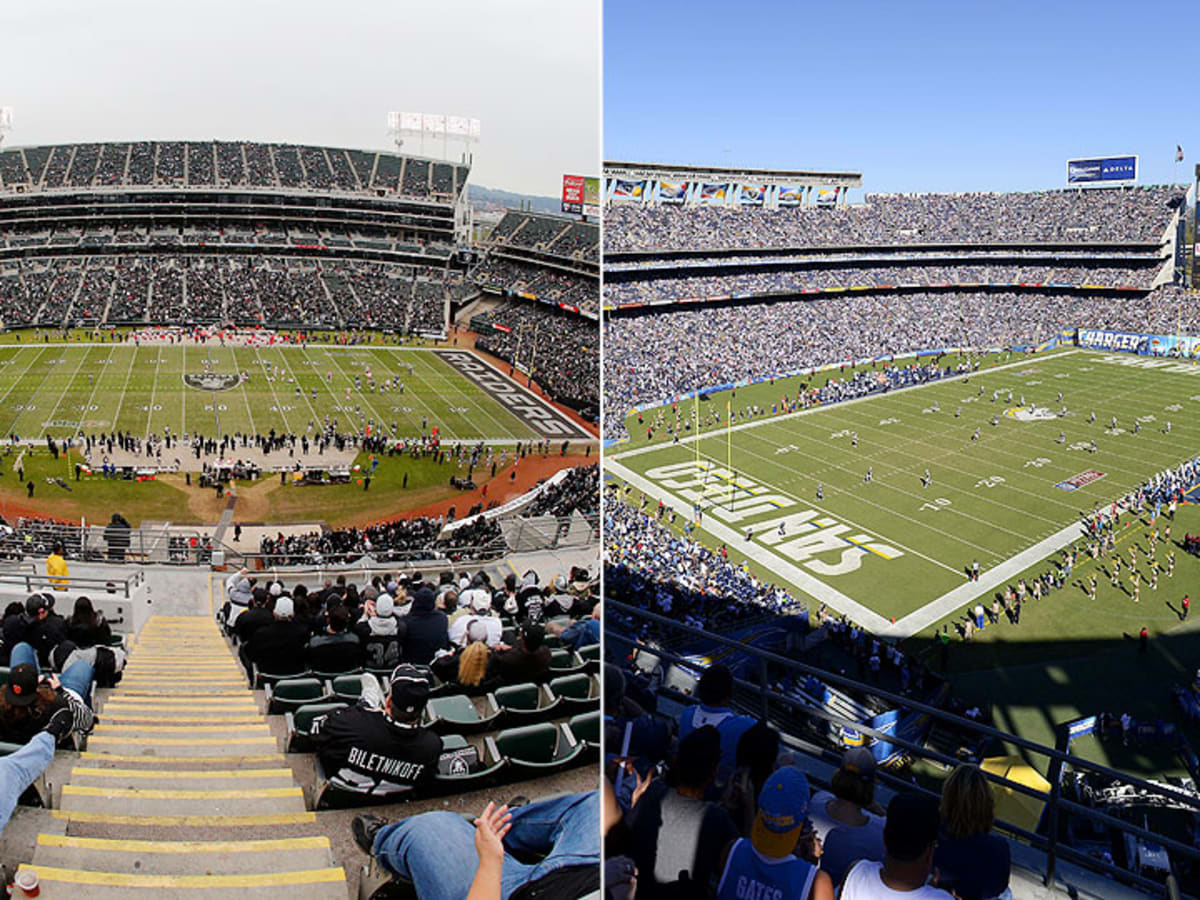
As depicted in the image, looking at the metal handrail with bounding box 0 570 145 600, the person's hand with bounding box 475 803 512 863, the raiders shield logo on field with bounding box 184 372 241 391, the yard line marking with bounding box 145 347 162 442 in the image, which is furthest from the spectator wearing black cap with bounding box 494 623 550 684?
the raiders shield logo on field with bounding box 184 372 241 391

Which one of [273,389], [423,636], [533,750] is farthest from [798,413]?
[533,750]

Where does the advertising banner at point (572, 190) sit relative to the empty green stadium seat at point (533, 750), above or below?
above

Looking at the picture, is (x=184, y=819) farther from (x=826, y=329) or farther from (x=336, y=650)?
(x=826, y=329)

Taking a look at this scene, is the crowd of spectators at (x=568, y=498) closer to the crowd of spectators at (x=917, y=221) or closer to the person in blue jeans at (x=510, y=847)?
the person in blue jeans at (x=510, y=847)

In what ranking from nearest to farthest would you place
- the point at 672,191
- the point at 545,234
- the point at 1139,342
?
1. the point at 1139,342
2. the point at 545,234
3. the point at 672,191

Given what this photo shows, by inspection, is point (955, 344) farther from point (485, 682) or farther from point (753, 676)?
point (485, 682)

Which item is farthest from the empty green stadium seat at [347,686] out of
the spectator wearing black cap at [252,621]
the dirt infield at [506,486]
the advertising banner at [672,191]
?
the advertising banner at [672,191]

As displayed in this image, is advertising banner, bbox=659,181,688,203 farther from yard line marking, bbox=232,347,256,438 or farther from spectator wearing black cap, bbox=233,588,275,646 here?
spectator wearing black cap, bbox=233,588,275,646
